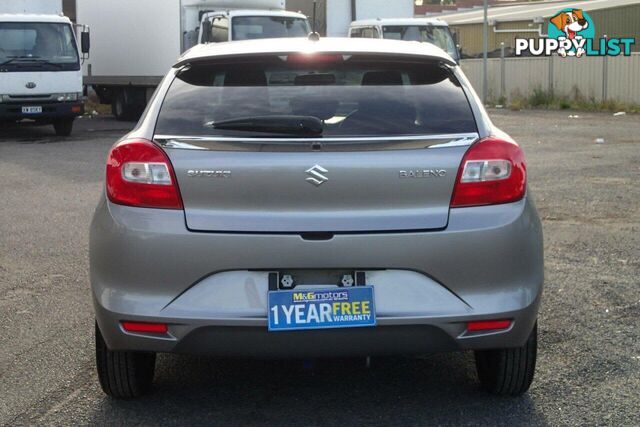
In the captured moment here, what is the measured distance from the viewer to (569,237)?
953cm

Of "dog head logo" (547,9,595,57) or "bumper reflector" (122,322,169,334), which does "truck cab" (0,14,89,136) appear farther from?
"dog head logo" (547,9,595,57)

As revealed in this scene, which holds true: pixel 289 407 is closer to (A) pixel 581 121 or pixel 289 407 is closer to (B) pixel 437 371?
(B) pixel 437 371

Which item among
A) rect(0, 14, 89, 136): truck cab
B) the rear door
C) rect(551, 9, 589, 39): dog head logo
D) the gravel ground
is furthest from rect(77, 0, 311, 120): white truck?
rect(551, 9, 589, 39): dog head logo

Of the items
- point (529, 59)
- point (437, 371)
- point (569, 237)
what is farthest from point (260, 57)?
point (529, 59)

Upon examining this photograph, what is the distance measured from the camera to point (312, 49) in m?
5.03

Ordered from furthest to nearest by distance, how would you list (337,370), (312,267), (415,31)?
(415,31), (337,370), (312,267)

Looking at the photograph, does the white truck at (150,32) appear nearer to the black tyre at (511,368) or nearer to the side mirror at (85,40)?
the side mirror at (85,40)

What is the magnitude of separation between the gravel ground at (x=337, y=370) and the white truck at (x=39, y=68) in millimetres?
12065

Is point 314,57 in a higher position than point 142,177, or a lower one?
higher

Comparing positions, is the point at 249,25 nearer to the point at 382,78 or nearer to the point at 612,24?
the point at 382,78

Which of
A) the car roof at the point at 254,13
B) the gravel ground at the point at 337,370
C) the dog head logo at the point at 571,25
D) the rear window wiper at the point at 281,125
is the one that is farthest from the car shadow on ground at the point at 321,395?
the dog head logo at the point at 571,25

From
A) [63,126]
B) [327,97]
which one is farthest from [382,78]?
[63,126]

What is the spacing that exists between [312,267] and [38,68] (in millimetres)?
18698

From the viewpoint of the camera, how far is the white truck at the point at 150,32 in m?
22.9
